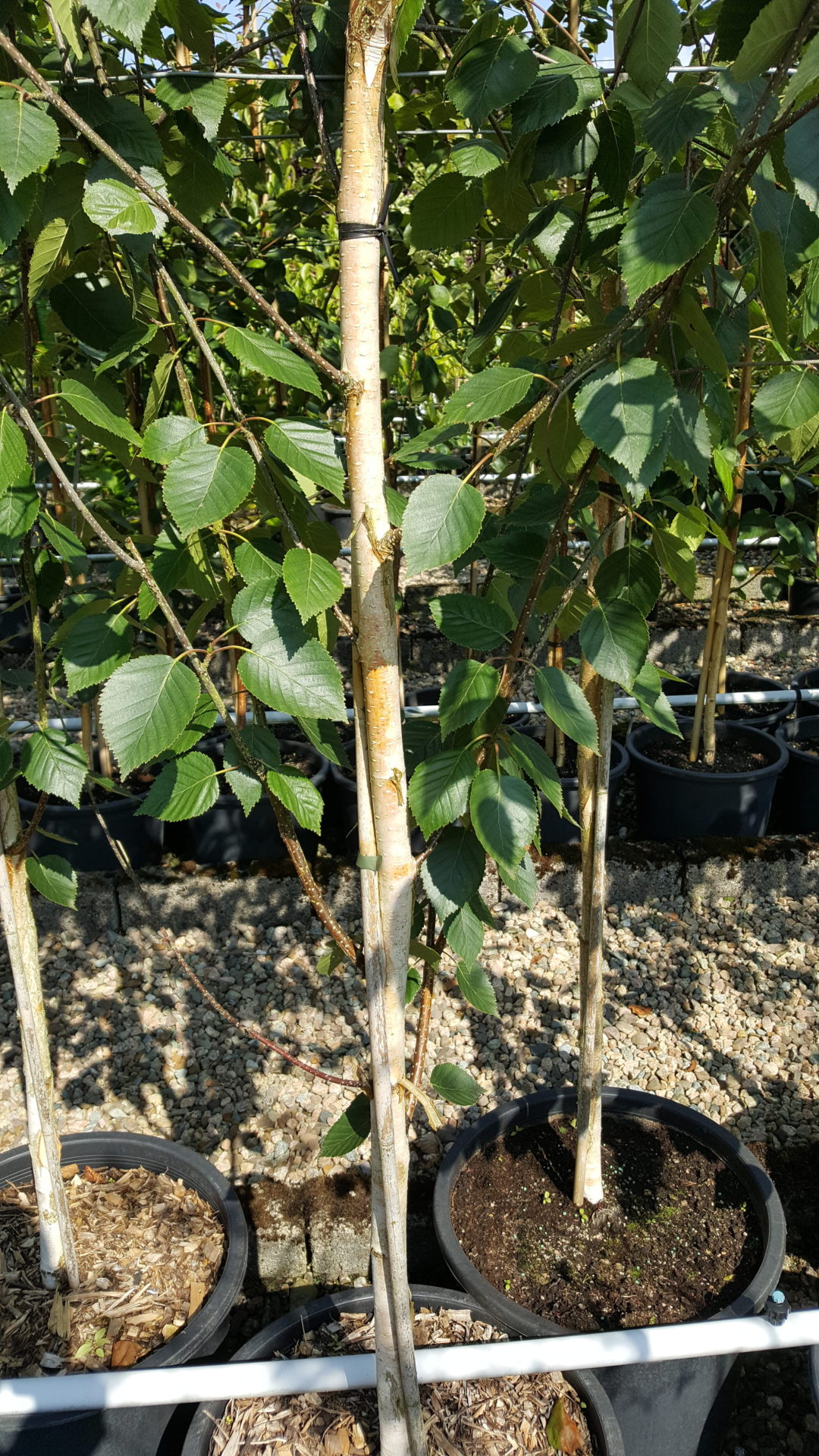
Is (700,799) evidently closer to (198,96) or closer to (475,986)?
(475,986)

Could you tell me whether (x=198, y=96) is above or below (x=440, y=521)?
above

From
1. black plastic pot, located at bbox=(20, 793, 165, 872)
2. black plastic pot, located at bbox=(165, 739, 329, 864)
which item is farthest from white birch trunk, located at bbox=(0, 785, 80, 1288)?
black plastic pot, located at bbox=(165, 739, 329, 864)

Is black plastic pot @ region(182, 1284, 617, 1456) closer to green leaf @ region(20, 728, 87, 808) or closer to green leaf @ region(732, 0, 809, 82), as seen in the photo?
green leaf @ region(20, 728, 87, 808)

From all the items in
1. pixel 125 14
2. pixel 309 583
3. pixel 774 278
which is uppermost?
pixel 125 14

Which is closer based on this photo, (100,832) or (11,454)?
(11,454)

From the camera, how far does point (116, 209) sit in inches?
37.4

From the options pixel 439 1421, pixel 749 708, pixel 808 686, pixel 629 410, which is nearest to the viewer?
pixel 629 410

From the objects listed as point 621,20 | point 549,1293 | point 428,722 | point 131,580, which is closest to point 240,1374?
point 549,1293

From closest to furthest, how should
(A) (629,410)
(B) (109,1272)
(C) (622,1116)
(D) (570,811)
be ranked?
(A) (629,410) → (B) (109,1272) → (C) (622,1116) → (D) (570,811)

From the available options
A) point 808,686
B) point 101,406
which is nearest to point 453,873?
point 101,406

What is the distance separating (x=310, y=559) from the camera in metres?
1.02

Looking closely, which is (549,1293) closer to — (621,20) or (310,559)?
(310,559)

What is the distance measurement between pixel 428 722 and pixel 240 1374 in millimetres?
845

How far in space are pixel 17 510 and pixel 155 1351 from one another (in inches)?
49.8
